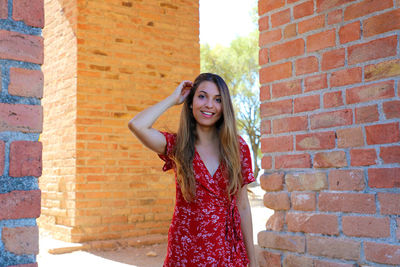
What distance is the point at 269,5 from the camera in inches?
111

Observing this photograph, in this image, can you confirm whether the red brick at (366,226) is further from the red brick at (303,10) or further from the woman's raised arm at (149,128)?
the red brick at (303,10)

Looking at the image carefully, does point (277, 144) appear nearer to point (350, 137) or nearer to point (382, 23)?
point (350, 137)

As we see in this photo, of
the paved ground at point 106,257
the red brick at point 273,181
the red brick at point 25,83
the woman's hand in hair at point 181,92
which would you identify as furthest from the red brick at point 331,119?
the paved ground at point 106,257

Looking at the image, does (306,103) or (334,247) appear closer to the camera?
(334,247)

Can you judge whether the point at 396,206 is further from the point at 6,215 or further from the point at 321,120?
the point at 6,215

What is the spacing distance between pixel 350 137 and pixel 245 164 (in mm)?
601

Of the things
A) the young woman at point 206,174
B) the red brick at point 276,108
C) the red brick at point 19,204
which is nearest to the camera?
the red brick at point 19,204

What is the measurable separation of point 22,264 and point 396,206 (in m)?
1.73

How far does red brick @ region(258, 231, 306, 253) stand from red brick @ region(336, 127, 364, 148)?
617mm

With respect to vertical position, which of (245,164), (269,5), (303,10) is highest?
(269,5)

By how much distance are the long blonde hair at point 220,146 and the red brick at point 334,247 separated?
566 mm

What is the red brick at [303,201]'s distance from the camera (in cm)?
251

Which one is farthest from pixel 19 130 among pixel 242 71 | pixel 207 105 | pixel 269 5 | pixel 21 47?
pixel 242 71

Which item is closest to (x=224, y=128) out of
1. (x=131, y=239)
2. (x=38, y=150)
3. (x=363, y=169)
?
(x=363, y=169)
